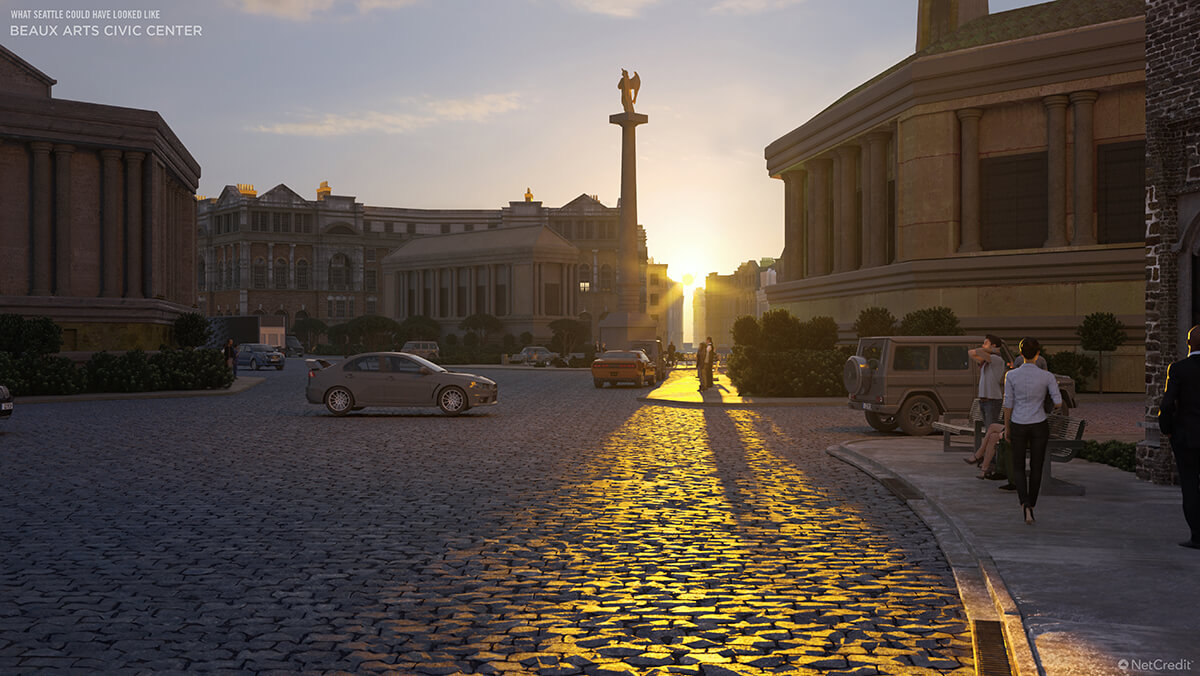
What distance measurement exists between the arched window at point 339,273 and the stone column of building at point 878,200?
333 feet

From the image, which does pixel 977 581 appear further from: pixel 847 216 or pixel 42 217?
pixel 847 216

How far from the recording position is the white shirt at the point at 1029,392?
1049cm

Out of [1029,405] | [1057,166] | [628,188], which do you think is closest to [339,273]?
[628,188]

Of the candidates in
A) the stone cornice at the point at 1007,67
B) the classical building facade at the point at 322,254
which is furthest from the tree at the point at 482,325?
the stone cornice at the point at 1007,67

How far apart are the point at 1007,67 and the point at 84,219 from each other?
120 feet

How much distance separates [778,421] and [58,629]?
19.1 metres

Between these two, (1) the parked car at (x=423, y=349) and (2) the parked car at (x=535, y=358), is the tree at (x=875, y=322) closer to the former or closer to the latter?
(2) the parked car at (x=535, y=358)

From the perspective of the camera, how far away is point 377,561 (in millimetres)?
8430

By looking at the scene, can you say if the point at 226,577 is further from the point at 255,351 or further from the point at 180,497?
the point at 255,351

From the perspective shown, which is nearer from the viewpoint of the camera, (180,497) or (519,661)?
(519,661)

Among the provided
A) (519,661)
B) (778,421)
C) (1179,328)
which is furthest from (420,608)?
(778,421)

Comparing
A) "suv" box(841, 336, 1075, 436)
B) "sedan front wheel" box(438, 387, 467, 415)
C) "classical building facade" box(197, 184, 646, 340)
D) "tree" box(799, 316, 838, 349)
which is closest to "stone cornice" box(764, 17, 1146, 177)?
"tree" box(799, 316, 838, 349)

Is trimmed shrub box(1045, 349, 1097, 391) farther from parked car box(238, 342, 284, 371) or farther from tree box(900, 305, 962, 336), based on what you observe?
parked car box(238, 342, 284, 371)

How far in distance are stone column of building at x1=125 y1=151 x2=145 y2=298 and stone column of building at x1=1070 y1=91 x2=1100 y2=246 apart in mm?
36663
